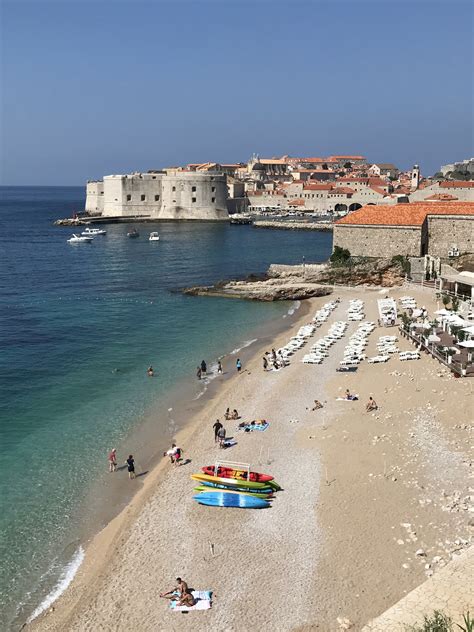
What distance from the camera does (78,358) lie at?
23.2 meters

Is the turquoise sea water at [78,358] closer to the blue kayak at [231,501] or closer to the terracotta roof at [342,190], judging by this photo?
the blue kayak at [231,501]

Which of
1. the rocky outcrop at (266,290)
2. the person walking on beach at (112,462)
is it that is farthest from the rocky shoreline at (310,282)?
the person walking on beach at (112,462)

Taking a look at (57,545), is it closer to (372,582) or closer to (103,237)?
(372,582)

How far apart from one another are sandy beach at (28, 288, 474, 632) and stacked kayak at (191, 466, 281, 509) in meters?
0.18

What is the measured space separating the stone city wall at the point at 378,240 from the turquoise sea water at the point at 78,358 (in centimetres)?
747

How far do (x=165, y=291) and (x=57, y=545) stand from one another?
85.6ft

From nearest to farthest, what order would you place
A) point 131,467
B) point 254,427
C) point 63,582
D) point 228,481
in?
point 63,582 → point 228,481 → point 131,467 → point 254,427

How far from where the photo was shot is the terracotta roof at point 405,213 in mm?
35188

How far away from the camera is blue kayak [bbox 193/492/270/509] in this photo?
39.7 feet

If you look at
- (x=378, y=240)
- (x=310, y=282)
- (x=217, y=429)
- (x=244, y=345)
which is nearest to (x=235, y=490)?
(x=217, y=429)

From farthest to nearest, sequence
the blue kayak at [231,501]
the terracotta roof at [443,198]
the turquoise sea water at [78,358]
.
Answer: the terracotta roof at [443,198]
the turquoise sea water at [78,358]
the blue kayak at [231,501]

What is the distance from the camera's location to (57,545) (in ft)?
38.3

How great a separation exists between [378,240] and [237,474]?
26083 mm

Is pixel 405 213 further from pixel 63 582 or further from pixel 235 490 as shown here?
pixel 63 582
